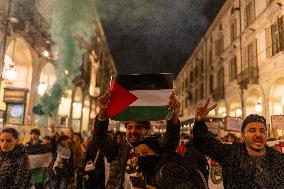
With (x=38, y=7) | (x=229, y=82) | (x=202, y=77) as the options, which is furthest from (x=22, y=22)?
(x=202, y=77)

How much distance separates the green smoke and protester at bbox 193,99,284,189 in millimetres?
16028

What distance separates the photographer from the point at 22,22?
15.4 m

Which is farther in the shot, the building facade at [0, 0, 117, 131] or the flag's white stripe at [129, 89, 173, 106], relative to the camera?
the building facade at [0, 0, 117, 131]

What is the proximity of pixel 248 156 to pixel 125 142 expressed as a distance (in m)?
1.19

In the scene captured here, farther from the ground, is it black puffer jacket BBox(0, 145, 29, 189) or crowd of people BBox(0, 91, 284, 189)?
crowd of people BBox(0, 91, 284, 189)

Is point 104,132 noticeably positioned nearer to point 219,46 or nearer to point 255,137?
point 255,137

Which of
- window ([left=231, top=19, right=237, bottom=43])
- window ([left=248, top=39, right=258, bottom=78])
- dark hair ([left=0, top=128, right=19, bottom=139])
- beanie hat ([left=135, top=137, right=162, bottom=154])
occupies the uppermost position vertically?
window ([left=231, top=19, right=237, bottom=43])

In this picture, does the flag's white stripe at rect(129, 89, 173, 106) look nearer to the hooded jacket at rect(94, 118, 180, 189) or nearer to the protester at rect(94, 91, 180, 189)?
the protester at rect(94, 91, 180, 189)

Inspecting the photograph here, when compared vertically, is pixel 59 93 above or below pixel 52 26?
below

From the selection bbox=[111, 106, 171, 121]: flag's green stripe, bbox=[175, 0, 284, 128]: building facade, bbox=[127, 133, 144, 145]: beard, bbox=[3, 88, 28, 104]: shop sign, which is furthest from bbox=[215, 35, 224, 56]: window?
bbox=[127, 133, 144, 145]: beard

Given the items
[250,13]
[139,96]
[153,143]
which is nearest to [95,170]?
[139,96]

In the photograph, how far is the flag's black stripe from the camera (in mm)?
3285

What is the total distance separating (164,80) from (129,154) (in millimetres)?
837

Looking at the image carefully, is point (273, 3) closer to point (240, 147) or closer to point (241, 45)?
point (241, 45)
